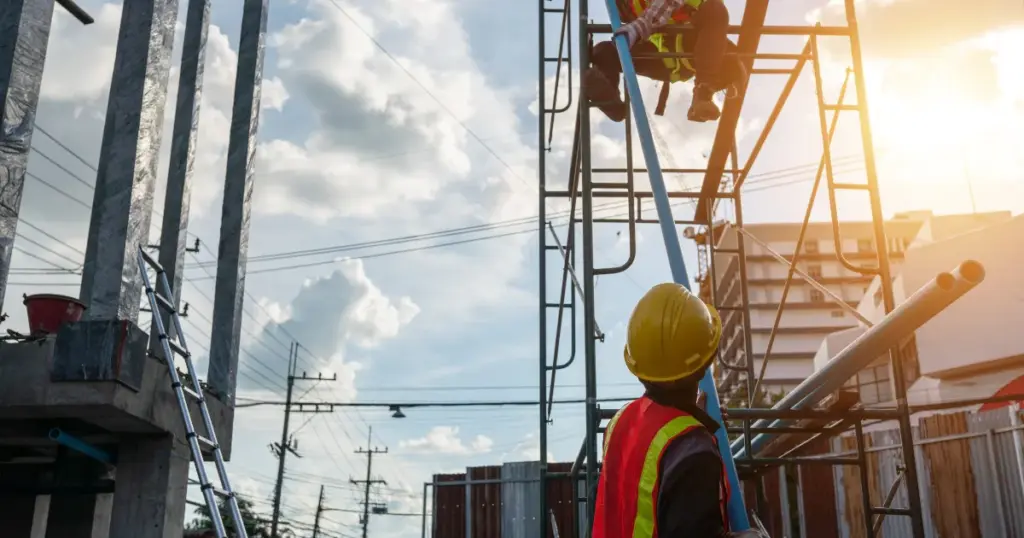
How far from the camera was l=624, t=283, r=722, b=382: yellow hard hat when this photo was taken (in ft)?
7.22

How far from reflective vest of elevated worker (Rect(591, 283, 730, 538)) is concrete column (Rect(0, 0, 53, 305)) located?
15.9 ft

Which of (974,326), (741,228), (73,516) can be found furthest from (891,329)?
(974,326)

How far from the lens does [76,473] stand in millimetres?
6457

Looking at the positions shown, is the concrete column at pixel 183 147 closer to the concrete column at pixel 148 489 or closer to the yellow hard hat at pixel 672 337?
the concrete column at pixel 148 489

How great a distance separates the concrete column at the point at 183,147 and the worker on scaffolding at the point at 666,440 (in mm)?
5451

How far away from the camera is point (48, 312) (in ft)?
18.4

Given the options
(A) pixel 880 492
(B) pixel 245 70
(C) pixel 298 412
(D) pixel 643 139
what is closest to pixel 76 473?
(B) pixel 245 70

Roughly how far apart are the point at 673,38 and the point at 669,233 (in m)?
2.68

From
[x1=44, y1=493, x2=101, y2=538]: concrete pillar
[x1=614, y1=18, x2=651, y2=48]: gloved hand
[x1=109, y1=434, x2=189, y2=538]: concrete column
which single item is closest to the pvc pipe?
[x1=614, y1=18, x2=651, y2=48]: gloved hand

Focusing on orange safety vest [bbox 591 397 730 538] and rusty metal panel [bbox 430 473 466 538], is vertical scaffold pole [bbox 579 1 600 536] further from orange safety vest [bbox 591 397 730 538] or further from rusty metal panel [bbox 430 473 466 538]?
rusty metal panel [bbox 430 473 466 538]

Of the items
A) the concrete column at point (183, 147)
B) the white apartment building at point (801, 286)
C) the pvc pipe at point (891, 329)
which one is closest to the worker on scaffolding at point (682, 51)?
the pvc pipe at point (891, 329)

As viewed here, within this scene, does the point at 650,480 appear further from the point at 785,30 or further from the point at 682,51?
the point at 785,30

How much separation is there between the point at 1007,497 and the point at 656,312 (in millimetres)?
11054

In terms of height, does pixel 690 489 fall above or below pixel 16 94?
below
